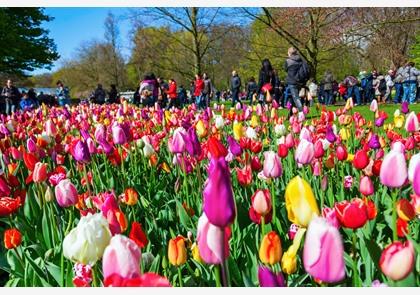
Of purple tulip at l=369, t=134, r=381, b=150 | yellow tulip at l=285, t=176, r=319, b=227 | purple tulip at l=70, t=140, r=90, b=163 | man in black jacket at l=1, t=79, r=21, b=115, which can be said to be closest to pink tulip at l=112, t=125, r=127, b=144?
purple tulip at l=70, t=140, r=90, b=163

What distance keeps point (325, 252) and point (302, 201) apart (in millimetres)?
279

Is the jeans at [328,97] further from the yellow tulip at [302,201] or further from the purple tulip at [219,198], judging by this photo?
A: the purple tulip at [219,198]

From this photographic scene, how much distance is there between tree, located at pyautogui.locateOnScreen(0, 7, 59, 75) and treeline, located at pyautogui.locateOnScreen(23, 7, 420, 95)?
432cm

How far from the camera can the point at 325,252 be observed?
29.0 inches

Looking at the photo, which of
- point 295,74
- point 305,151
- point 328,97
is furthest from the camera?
point 328,97

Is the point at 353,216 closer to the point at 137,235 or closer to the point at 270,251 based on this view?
the point at 270,251

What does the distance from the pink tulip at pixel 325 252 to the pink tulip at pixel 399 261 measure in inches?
4.0

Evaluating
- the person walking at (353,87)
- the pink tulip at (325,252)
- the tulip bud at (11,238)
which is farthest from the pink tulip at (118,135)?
the person walking at (353,87)

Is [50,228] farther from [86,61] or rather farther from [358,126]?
[86,61]

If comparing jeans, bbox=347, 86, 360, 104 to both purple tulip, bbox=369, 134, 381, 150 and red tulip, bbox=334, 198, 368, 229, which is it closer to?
purple tulip, bbox=369, 134, 381, 150

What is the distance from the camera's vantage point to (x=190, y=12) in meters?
19.2

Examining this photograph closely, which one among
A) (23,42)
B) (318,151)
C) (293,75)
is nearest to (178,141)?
(318,151)
